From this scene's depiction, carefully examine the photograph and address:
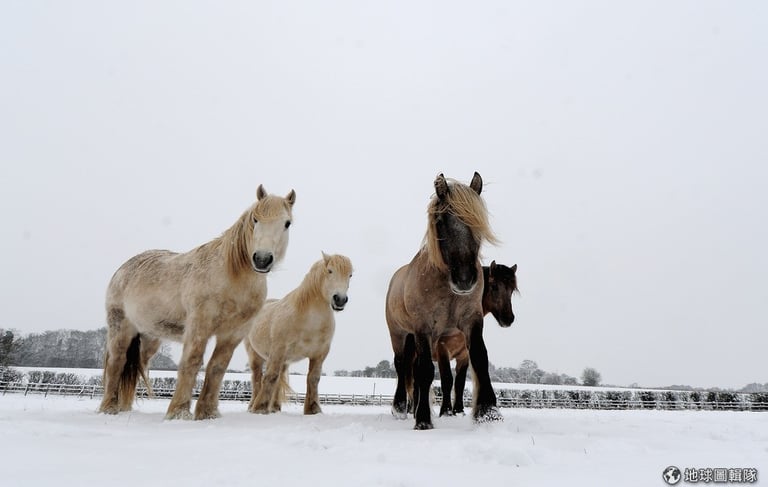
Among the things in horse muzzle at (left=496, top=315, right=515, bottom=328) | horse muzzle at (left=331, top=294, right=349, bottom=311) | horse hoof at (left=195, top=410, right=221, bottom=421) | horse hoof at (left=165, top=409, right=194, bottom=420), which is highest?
horse muzzle at (left=331, top=294, right=349, bottom=311)

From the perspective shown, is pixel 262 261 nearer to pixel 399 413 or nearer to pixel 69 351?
pixel 399 413

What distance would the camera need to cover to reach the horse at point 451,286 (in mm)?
4297

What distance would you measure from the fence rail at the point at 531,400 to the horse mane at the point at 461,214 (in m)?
21.6

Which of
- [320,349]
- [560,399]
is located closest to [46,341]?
[560,399]

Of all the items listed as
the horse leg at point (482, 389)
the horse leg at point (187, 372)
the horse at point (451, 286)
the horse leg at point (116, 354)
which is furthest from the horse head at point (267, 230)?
the horse leg at point (116, 354)

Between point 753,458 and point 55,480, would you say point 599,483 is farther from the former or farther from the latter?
point 55,480

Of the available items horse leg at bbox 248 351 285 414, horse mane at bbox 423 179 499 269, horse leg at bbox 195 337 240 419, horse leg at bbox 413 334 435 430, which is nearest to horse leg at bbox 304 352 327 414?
horse leg at bbox 248 351 285 414

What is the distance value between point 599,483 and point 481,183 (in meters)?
3.45

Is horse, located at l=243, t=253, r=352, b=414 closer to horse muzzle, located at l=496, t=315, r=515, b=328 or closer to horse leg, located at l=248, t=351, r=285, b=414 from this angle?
horse leg, located at l=248, t=351, r=285, b=414

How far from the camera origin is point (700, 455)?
280cm

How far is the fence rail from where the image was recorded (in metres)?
23.8

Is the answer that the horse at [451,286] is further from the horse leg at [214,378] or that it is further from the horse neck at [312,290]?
the horse neck at [312,290]

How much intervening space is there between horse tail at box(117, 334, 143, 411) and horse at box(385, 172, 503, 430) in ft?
15.3

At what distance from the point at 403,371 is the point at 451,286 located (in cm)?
312
